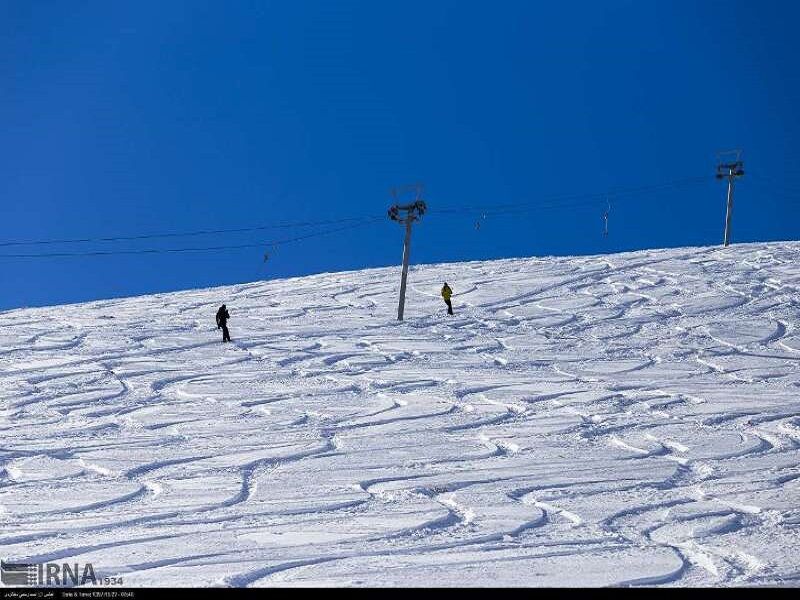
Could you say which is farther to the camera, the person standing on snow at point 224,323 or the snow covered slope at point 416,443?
the person standing on snow at point 224,323

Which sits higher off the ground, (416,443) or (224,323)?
(224,323)

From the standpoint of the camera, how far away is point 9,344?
25203 millimetres

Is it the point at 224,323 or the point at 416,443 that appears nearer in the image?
the point at 416,443

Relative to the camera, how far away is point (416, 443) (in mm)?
13992

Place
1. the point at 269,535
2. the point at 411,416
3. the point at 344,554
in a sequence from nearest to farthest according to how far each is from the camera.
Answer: the point at 344,554 → the point at 269,535 → the point at 411,416

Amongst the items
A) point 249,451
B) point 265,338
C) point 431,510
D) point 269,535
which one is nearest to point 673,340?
point 265,338

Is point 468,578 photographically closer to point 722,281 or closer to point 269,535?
point 269,535

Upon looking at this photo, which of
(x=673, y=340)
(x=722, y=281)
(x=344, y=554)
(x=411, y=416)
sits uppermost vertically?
(x=722, y=281)

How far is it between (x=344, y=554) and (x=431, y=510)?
1.82 metres

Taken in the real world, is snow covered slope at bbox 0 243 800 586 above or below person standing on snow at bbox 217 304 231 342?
below

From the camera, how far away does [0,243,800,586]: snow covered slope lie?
8.71 m

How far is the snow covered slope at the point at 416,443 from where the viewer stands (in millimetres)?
8711

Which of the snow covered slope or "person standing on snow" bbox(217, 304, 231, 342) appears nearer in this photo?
the snow covered slope

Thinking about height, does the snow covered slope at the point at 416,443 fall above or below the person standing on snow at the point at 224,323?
below
